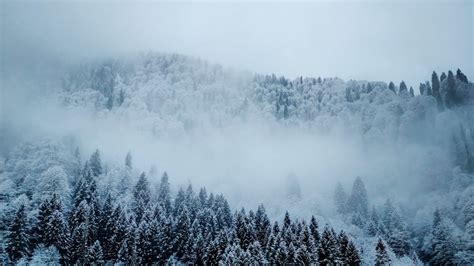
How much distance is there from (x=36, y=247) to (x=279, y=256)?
62.5 metres

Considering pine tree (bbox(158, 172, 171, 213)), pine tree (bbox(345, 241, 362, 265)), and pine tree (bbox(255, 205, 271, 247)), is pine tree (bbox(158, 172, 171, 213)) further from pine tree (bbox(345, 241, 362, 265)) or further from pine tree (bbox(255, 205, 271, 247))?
pine tree (bbox(345, 241, 362, 265))

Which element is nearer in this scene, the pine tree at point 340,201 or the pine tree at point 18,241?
the pine tree at point 18,241

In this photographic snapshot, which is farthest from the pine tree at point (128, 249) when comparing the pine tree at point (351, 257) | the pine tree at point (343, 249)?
the pine tree at point (351, 257)

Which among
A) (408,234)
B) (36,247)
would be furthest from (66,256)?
(408,234)

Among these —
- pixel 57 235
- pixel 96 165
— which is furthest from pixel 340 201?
pixel 57 235

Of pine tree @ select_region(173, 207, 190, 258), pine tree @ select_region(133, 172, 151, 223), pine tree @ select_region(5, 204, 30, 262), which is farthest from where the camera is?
pine tree @ select_region(133, 172, 151, 223)

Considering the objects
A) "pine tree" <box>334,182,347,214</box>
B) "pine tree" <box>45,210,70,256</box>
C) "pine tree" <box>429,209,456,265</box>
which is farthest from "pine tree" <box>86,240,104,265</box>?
"pine tree" <box>334,182,347,214</box>

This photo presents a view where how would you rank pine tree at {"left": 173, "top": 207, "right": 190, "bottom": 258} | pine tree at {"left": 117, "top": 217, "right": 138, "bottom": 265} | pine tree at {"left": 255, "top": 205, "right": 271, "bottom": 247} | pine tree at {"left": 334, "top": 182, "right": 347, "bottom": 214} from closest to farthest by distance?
pine tree at {"left": 117, "top": 217, "right": 138, "bottom": 265} → pine tree at {"left": 173, "top": 207, "right": 190, "bottom": 258} → pine tree at {"left": 255, "top": 205, "right": 271, "bottom": 247} → pine tree at {"left": 334, "top": 182, "right": 347, "bottom": 214}

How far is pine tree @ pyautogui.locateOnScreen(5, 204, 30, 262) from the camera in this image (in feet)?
360

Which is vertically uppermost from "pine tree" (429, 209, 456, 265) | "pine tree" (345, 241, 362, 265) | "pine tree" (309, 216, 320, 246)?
"pine tree" (309, 216, 320, 246)

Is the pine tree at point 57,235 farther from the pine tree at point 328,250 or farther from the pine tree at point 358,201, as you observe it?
the pine tree at point 358,201

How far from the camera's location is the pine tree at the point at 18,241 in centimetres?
10981

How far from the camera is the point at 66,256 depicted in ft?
369

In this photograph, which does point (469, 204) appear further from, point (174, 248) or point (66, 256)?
point (66, 256)
